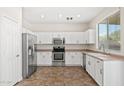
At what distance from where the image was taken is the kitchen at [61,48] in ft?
12.8

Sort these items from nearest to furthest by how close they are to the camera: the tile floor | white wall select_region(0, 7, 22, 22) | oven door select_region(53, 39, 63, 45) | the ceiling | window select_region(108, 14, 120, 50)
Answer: white wall select_region(0, 7, 22, 22), window select_region(108, 14, 120, 50), the tile floor, the ceiling, oven door select_region(53, 39, 63, 45)

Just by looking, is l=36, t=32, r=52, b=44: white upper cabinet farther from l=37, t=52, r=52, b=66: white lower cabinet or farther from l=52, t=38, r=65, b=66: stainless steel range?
l=37, t=52, r=52, b=66: white lower cabinet

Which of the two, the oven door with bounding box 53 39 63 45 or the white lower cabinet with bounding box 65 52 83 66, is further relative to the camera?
the oven door with bounding box 53 39 63 45

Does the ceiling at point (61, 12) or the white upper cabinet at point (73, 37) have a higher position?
the ceiling at point (61, 12)

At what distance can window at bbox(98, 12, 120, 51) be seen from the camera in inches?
189

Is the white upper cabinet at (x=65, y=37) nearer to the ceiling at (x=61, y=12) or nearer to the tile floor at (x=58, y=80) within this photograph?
the ceiling at (x=61, y=12)

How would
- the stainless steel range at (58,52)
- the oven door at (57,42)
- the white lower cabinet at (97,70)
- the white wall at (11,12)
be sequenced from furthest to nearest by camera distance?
the oven door at (57,42) → the stainless steel range at (58,52) → the white lower cabinet at (97,70) → the white wall at (11,12)

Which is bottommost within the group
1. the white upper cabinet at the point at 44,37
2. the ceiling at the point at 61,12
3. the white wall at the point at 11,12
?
the white upper cabinet at the point at 44,37

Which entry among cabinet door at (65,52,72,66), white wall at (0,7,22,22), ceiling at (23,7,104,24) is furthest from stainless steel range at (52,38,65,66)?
white wall at (0,7,22,22)

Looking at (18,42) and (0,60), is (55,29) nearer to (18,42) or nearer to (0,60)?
(18,42)

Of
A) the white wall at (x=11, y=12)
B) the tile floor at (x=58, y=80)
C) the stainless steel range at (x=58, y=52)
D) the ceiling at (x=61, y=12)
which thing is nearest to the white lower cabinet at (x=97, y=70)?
the tile floor at (x=58, y=80)

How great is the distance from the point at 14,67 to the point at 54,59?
165 inches

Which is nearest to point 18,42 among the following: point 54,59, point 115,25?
point 115,25
